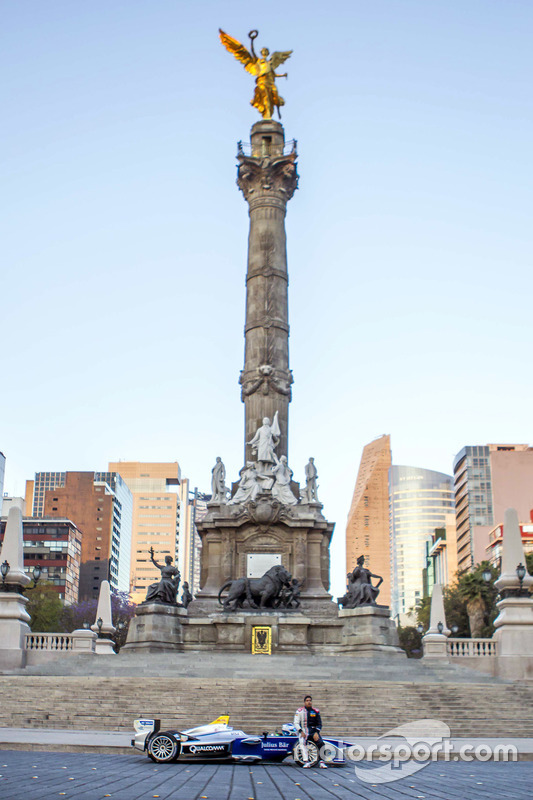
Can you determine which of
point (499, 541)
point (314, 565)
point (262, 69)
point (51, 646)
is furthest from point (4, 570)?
point (499, 541)

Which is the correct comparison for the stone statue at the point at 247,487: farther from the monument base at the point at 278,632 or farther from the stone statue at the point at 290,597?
the monument base at the point at 278,632

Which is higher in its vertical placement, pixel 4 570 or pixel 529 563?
pixel 529 563

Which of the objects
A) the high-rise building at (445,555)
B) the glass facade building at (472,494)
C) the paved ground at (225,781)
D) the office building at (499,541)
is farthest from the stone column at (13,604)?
the high-rise building at (445,555)

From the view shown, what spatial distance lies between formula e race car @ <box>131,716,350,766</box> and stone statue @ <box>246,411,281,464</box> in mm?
25171

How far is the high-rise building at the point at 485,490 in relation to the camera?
10488 centimetres

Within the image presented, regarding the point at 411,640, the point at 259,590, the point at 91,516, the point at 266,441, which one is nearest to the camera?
the point at 259,590

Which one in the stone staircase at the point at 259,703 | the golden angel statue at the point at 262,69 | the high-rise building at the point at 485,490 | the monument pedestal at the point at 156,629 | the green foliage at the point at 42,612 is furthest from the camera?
the high-rise building at the point at 485,490

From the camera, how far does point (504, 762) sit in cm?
1725

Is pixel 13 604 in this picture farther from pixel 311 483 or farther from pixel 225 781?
pixel 225 781

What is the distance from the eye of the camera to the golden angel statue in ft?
165

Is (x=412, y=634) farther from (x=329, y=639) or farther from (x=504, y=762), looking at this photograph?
(x=504, y=762)

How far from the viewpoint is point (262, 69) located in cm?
A: 5041

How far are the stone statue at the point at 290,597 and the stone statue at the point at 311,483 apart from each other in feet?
16.5

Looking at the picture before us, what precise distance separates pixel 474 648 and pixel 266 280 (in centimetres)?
2104
